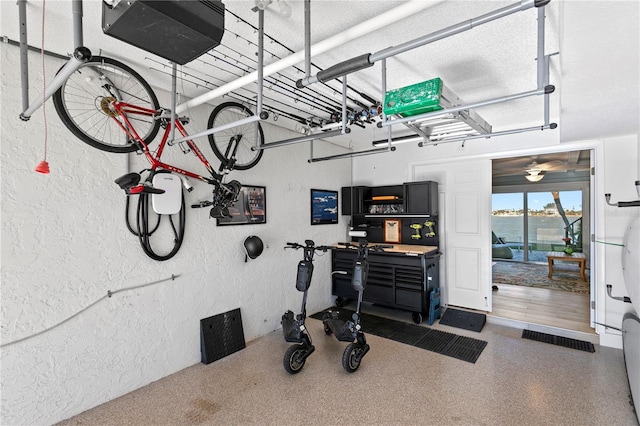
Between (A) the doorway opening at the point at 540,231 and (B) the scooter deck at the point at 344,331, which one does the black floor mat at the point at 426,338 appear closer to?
(B) the scooter deck at the point at 344,331

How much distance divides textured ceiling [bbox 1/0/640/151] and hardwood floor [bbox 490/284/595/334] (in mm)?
2275

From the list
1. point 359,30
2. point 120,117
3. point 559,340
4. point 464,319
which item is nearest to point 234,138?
point 120,117

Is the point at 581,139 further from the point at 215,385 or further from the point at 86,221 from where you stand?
the point at 86,221

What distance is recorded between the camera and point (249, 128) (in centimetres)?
351

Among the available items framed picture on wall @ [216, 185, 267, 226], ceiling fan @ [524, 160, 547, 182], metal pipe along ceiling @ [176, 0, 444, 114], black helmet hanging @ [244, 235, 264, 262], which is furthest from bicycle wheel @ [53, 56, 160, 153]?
ceiling fan @ [524, 160, 547, 182]

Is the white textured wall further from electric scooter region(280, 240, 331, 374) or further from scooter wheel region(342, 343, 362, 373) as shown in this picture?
scooter wheel region(342, 343, 362, 373)

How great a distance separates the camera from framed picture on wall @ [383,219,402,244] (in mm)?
4770

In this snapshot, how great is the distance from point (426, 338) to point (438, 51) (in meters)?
2.94

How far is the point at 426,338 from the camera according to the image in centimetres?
353

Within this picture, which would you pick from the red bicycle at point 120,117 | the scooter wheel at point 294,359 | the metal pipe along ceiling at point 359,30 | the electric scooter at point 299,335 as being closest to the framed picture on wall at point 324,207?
the electric scooter at point 299,335

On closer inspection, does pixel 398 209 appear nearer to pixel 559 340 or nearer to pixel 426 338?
pixel 426 338

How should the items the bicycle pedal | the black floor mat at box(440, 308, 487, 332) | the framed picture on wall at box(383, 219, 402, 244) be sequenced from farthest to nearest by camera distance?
the framed picture on wall at box(383, 219, 402, 244), the black floor mat at box(440, 308, 487, 332), the bicycle pedal

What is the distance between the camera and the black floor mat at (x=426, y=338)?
126 inches

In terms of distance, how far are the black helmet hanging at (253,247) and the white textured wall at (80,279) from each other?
131 mm
